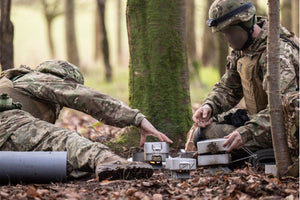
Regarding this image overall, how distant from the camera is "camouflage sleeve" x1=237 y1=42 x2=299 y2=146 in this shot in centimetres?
474

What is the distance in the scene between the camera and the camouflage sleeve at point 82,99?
5.00 m

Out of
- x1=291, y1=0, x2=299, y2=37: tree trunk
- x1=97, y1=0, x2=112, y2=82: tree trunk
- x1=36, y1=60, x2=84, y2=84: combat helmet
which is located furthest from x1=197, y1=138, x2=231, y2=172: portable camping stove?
x1=291, y1=0, x2=299, y2=37: tree trunk

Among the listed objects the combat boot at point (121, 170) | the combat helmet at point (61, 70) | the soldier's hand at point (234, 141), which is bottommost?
the combat boot at point (121, 170)

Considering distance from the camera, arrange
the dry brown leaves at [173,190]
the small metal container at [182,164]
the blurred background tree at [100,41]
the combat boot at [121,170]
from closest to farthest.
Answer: the dry brown leaves at [173,190] → the combat boot at [121,170] → the small metal container at [182,164] → the blurred background tree at [100,41]

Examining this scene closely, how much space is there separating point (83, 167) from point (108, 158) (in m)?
0.35

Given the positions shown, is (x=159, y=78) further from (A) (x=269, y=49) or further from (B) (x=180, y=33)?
(A) (x=269, y=49)

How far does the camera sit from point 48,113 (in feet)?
18.4

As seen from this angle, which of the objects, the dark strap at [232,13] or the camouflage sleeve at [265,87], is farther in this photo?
the dark strap at [232,13]

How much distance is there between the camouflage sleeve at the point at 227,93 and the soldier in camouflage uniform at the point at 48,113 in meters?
1.30

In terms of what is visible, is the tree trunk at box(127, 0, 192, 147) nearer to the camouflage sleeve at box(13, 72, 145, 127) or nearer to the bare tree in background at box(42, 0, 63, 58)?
the camouflage sleeve at box(13, 72, 145, 127)

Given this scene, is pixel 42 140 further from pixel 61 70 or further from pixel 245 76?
pixel 245 76

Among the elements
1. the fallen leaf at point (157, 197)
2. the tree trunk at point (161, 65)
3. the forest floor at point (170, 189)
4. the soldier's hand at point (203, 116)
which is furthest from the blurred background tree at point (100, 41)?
the fallen leaf at point (157, 197)

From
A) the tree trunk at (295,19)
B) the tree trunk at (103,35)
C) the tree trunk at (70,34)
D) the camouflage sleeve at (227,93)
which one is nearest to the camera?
the camouflage sleeve at (227,93)

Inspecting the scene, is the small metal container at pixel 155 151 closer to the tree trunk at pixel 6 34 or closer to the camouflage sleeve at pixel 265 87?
the camouflage sleeve at pixel 265 87
